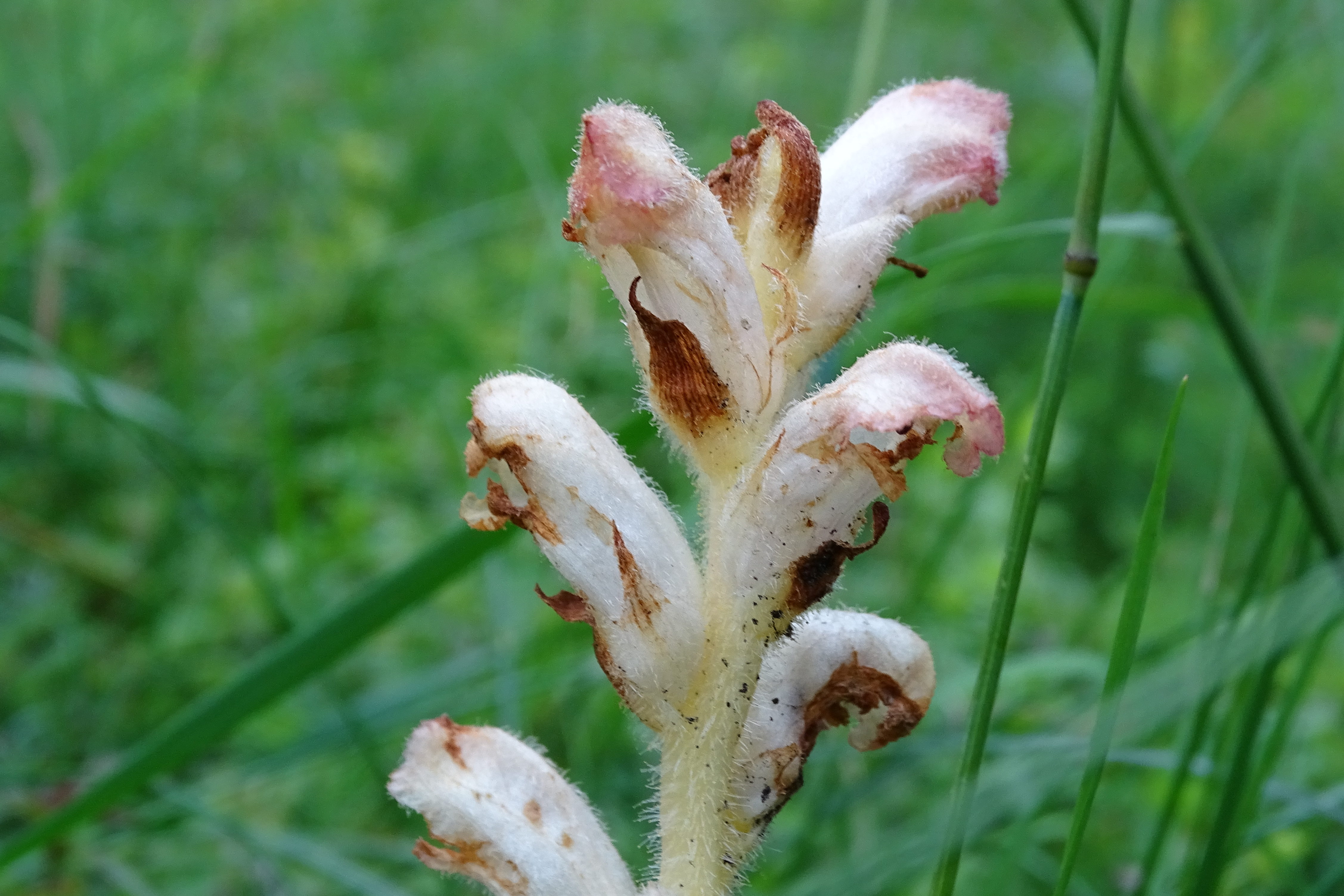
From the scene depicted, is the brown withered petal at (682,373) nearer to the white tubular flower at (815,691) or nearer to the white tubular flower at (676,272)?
the white tubular flower at (676,272)

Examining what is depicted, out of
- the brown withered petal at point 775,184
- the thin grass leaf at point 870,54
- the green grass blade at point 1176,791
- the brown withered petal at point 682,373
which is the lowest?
the green grass blade at point 1176,791

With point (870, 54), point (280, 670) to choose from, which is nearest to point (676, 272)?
point (280, 670)

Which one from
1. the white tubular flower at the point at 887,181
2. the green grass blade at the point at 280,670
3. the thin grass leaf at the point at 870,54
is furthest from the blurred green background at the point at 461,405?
the green grass blade at the point at 280,670

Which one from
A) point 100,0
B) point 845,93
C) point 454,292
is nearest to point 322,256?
point 454,292

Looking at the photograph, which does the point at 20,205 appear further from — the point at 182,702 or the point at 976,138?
the point at 976,138

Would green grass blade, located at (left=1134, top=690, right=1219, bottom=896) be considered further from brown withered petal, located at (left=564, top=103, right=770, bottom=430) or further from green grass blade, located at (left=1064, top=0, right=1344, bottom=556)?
brown withered petal, located at (left=564, top=103, right=770, bottom=430)

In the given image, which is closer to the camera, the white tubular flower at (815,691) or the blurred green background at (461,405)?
the white tubular flower at (815,691)

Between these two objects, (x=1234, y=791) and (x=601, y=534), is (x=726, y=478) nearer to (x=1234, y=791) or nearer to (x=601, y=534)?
(x=601, y=534)
